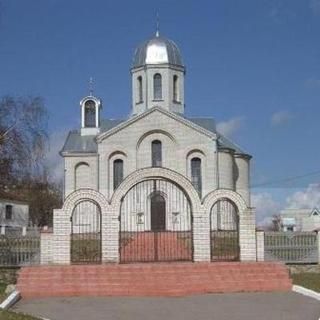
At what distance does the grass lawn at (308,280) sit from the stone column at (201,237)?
268 centimetres

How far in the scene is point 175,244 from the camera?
73.4 ft

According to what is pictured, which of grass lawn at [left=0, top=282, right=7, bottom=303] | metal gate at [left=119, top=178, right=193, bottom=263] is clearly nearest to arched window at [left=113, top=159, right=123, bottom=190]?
metal gate at [left=119, top=178, right=193, bottom=263]

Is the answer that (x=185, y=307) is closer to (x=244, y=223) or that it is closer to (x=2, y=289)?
(x=2, y=289)

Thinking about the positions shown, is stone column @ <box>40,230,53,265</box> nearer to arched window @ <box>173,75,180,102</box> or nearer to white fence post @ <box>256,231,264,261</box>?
white fence post @ <box>256,231,264,261</box>

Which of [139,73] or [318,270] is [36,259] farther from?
[139,73]

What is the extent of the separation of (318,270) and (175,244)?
200 inches

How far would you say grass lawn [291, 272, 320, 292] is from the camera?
16.3 meters

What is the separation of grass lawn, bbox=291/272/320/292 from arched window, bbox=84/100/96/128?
2858 cm

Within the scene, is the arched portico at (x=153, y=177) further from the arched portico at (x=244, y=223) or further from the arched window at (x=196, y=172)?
the arched window at (x=196, y=172)

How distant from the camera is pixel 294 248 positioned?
828 inches

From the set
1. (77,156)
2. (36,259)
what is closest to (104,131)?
(77,156)

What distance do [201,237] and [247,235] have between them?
1.42 meters

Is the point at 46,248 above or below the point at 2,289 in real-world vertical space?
above

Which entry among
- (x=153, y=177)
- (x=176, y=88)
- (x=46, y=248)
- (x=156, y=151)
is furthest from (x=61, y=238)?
(x=176, y=88)
